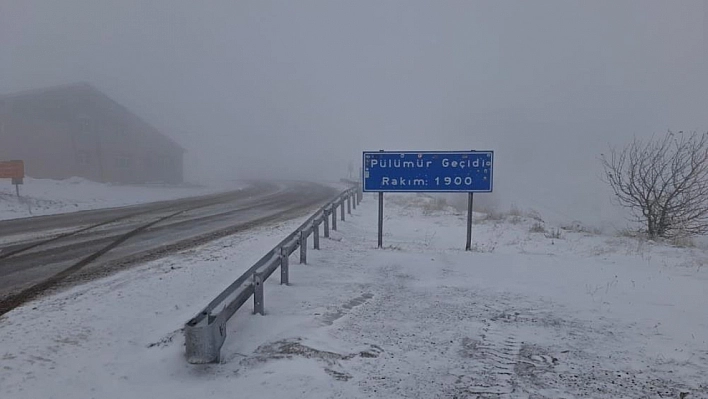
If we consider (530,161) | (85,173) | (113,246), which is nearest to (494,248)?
(113,246)

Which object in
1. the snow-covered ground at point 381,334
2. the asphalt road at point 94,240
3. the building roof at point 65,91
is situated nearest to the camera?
the snow-covered ground at point 381,334

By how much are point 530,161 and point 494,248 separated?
108481mm

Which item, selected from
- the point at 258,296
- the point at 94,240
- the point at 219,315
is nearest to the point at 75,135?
the point at 94,240

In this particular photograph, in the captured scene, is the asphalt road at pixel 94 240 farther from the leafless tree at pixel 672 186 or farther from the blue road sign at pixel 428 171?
the leafless tree at pixel 672 186

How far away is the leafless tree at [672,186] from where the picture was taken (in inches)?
575

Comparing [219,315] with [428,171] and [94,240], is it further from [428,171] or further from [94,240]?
[94,240]

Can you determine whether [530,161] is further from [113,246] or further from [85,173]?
[113,246]

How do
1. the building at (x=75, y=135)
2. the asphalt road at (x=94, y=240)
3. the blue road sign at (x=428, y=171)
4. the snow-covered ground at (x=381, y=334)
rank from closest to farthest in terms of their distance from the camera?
the snow-covered ground at (x=381, y=334) → the asphalt road at (x=94, y=240) → the blue road sign at (x=428, y=171) → the building at (x=75, y=135)

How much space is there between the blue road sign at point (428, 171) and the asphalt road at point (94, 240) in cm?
461

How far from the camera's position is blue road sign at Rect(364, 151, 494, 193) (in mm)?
11297

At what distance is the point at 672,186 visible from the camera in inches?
590

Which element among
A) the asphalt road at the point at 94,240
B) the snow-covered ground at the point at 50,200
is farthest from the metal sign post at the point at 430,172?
the snow-covered ground at the point at 50,200

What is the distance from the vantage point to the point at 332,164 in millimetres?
140500

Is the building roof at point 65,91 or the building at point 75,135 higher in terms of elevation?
the building roof at point 65,91
